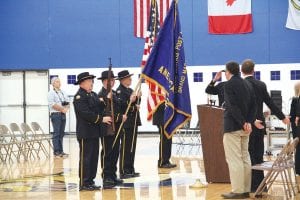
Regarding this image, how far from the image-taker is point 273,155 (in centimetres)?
1473

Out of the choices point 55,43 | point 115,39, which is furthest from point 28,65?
point 115,39

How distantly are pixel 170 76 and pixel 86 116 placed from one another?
5.09ft

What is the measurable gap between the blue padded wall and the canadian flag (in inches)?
12.9

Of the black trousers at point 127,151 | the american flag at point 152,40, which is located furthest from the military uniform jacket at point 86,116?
the black trousers at point 127,151

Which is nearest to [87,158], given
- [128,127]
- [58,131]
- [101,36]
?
[128,127]

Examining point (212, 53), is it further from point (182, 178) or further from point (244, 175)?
point (244, 175)

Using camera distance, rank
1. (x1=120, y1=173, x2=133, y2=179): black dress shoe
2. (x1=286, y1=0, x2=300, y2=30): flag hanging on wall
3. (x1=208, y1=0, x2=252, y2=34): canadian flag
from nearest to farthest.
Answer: (x1=120, y1=173, x2=133, y2=179): black dress shoe
(x1=286, y1=0, x2=300, y2=30): flag hanging on wall
(x1=208, y1=0, x2=252, y2=34): canadian flag

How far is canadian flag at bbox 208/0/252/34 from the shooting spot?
75.9 ft

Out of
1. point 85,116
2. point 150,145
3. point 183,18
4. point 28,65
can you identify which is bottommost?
point 150,145

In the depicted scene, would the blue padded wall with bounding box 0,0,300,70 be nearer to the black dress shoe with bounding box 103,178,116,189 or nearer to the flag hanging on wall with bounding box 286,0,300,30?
the flag hanging on wall with bounding box 286,0,300,30

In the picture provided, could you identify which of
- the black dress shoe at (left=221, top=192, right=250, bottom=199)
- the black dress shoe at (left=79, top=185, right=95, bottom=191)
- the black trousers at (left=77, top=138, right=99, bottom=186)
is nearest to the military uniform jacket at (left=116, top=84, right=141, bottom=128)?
the black trousers at (left=77, top=138, right=99, bottom=186)

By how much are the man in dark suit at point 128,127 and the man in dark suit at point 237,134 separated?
9.51 feet

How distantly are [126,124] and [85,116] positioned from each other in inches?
72.4

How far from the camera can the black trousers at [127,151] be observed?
11.3 metres
